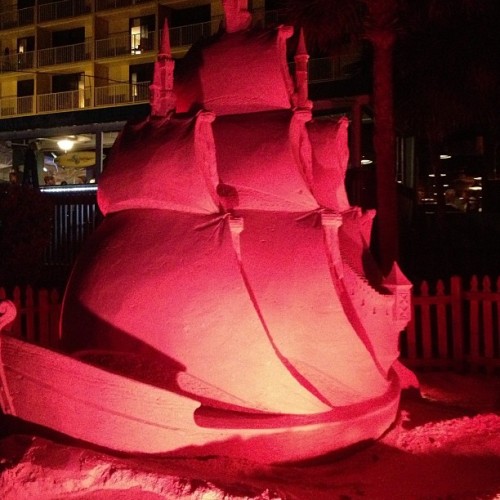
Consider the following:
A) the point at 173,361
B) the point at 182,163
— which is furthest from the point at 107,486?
the point at 182,163

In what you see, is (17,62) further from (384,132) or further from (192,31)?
(384,132)

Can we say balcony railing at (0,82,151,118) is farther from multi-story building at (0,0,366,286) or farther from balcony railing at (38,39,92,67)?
balcony railing at (38,39,92,67)

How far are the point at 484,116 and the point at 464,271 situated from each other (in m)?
3.81

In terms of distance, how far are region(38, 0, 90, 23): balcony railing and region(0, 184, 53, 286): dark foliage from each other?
21.3 meters

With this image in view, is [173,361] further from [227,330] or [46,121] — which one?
[46,121]

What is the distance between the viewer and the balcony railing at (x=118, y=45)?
97.7 feet

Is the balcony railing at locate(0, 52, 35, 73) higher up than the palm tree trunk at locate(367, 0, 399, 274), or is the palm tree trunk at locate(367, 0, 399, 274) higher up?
the balcony railing at locate(0, 52, 35, 73)

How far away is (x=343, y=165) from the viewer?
5.67 meters

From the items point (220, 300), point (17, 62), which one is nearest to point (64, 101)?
point (17, 62)

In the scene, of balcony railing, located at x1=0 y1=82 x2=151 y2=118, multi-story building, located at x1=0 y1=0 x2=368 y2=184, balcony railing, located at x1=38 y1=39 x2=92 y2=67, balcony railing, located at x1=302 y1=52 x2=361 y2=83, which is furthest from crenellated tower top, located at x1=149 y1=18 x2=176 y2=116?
balcony railing, located at x1=38 y1=39 x2=92 y2=67

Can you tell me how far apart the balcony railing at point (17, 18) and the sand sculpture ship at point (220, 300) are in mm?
30273

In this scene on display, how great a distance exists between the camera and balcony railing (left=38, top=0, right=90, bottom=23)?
30828 mm

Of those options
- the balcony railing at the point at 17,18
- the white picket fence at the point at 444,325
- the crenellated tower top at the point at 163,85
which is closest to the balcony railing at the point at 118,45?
the balcony railing at the point at 17,18

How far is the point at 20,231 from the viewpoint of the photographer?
1209 centimetres
